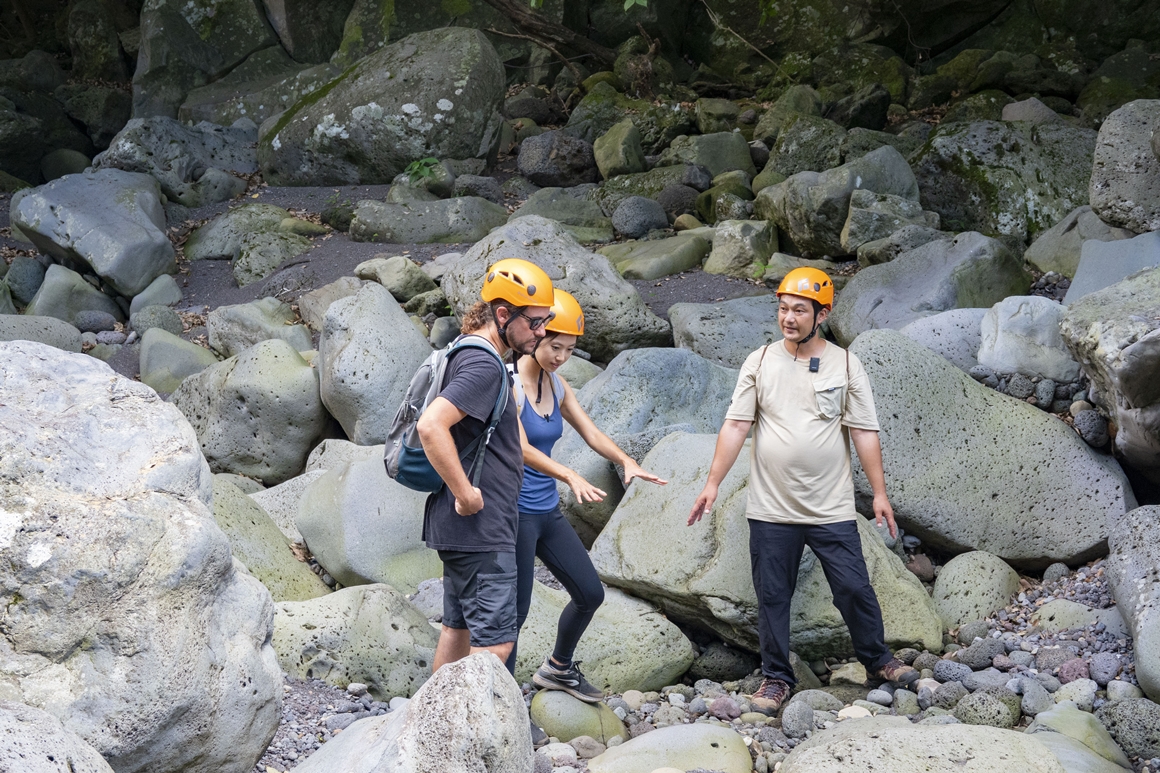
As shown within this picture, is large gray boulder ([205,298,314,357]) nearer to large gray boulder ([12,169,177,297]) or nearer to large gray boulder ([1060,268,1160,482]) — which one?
large gray boulder ([12,169,177,297])

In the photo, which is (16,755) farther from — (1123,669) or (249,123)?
(249,123)

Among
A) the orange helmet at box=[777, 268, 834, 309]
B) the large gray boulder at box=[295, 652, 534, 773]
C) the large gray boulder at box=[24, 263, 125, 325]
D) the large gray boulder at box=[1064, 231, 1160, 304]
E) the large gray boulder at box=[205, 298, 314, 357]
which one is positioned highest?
the orange helmet at box=[777, 268, 834, 309]

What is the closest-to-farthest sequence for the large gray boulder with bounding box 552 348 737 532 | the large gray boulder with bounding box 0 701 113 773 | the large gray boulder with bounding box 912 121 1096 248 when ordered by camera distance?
the large gray boulder with bounding box 0 701 113 773 → the large gray boulder with bounding box 552 348 737 532 → the large gray boulder with bounding box 912 121 1096 248

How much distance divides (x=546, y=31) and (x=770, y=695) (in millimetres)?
14640

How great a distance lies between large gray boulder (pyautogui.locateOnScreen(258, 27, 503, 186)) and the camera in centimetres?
1378

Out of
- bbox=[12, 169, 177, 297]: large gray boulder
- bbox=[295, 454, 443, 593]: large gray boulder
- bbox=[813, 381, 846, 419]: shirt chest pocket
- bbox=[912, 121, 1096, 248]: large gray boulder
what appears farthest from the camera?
bbox=[12, 169, 177, 297]: large gray boulder

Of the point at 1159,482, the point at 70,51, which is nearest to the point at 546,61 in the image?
the point at 70,51

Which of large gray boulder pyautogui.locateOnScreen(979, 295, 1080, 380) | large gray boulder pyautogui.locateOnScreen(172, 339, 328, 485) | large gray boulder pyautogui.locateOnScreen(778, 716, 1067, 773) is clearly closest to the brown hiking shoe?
large gray boulder pyautogui.locateOnScreen(778, 716, 1067, 773)

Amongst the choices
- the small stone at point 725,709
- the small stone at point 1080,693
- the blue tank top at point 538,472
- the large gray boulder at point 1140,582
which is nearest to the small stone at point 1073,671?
the small stone at point 1080,693

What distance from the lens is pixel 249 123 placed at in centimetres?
1631

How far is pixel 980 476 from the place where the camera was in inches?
235

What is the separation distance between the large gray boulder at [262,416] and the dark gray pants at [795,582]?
14.9 ft

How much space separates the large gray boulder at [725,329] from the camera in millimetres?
8672

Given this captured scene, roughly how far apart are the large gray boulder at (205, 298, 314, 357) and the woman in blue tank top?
6412 mm
